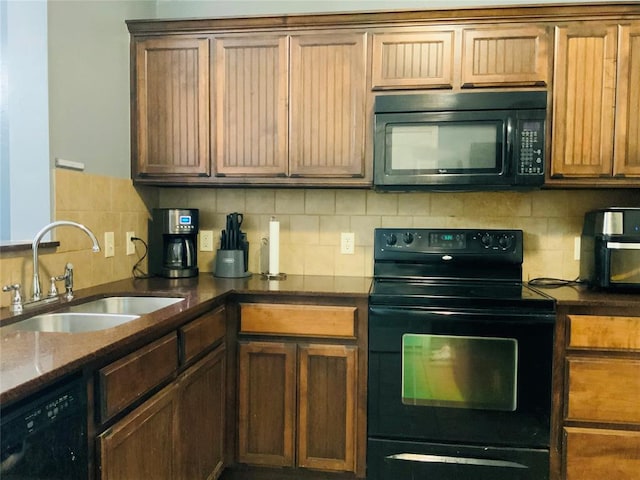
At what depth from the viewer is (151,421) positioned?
1.40 metres

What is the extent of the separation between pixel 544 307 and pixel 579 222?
0.79m

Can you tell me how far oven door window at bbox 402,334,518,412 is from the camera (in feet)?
6.32

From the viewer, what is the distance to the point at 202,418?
1805mm

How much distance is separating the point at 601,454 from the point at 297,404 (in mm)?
1280

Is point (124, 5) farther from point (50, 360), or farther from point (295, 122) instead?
point (50, 360)

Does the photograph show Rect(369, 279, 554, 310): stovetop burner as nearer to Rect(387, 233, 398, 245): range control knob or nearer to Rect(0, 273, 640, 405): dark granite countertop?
Rect(0, 273, 640, 405): dark granite countertop

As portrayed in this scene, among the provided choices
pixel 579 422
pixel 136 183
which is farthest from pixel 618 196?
pixel 136 183

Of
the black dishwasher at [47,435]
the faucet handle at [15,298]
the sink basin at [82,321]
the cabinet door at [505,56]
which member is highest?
the cabinet door at [505,56]

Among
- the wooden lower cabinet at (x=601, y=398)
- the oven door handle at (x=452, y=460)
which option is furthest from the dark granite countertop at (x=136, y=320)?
the oven door handle at (x=452, y=460)

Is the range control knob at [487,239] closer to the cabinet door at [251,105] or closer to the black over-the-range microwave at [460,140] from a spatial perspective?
the black over-the-range microwave at [460,140]

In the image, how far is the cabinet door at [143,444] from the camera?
1197 millimetres

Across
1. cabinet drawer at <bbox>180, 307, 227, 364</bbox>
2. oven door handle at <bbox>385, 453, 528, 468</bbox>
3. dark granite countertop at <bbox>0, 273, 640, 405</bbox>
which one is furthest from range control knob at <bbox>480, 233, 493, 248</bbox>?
cabinet drawer at <bbox>180, 307, 227, 364</bbox>

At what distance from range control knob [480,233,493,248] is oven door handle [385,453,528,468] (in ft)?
3.32

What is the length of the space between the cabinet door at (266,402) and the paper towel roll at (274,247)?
1.68ft
